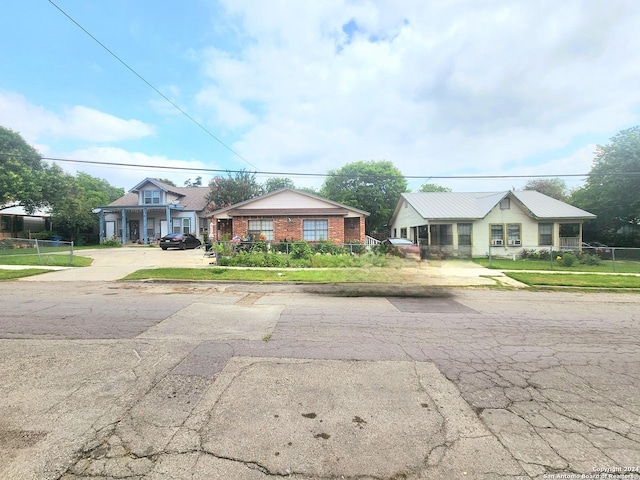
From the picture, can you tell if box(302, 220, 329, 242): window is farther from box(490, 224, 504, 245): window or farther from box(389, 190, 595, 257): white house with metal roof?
box(490, 224, 504, 245): window

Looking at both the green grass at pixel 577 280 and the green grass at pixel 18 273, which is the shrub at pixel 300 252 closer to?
the green grass at pixel 577 280

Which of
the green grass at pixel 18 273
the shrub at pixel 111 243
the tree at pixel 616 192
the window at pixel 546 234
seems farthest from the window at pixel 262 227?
the tree at pixel 616 192

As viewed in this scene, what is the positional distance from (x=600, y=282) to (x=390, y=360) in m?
12.4

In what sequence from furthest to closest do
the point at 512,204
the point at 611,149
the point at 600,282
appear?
the point at 611,149 → the point at 512,204 → the point at 600,282

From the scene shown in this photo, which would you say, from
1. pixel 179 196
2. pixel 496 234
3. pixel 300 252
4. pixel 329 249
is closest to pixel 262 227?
pixel 329 249

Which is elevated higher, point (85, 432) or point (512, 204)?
point (512, 204)

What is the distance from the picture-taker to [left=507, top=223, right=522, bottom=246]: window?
2333 centimetres

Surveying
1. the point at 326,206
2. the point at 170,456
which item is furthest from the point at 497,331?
the point at 326,206

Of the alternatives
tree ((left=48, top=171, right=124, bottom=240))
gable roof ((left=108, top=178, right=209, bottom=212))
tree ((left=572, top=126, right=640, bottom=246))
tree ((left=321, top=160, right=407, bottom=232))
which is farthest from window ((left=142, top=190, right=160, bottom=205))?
tree ((left=572, top=126, right=640, bottom=246))

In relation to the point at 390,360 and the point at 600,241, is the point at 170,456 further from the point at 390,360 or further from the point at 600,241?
the point at 600,241

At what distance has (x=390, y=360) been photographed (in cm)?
436

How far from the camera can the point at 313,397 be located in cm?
330

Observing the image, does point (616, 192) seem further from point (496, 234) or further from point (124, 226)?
point (124, 226)

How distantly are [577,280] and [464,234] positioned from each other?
1150 centimetres
